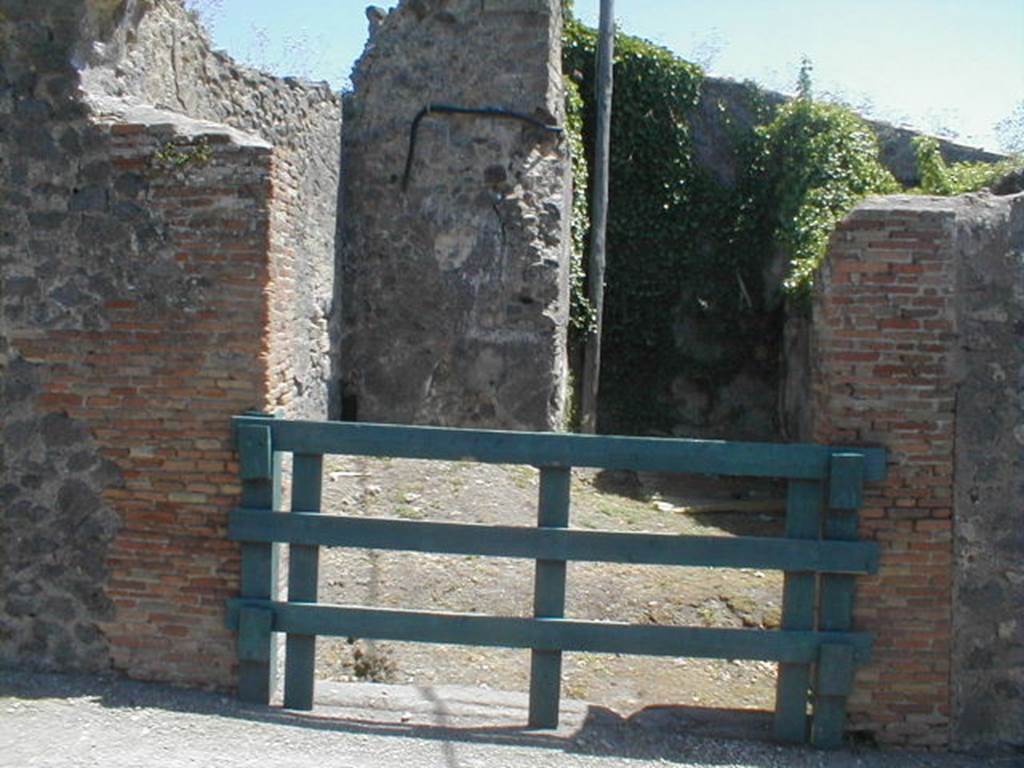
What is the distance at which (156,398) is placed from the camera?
205 inches

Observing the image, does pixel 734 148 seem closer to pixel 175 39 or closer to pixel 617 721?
pixel 175 39

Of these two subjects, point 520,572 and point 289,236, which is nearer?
point 289,236

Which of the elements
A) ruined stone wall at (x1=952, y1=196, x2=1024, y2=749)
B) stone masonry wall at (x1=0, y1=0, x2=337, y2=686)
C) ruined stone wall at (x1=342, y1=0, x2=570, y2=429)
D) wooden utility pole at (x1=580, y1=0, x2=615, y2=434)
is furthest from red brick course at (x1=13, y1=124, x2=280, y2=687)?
wooden utility pole at (x1=580, y1=0, x2=615, y2=434)

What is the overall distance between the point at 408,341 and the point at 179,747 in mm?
6473

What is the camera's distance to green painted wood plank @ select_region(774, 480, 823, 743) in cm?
502

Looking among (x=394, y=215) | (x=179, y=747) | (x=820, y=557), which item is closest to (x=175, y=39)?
(x=394, y=215)

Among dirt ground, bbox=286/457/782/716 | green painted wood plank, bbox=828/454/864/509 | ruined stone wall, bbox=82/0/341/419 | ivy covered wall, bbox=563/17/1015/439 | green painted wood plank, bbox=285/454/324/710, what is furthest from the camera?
ivy covered wall, bbox=563/17/1015/439

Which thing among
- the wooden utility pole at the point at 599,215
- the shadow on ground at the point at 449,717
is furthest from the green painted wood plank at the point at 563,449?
the wooden utility pole at the point at 599,215

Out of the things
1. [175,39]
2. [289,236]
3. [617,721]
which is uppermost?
[175,39]

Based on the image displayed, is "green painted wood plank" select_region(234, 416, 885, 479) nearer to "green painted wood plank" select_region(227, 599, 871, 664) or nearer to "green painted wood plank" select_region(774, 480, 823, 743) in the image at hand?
"green painted wood plank" select_region(774, 480, 823, 743)

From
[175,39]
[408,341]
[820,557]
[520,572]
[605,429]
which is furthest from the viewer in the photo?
[605,429]

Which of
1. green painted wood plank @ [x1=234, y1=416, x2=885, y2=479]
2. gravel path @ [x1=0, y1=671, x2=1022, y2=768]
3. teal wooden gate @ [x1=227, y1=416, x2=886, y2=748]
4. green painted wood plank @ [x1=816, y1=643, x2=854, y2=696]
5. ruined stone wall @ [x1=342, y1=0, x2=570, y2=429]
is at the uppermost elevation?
ruined stone wall @ [x1=342, y1=0, x2=570, y2=429]

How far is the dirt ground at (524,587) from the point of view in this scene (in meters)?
6.57

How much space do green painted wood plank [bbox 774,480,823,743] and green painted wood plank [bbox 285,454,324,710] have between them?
2.09m
